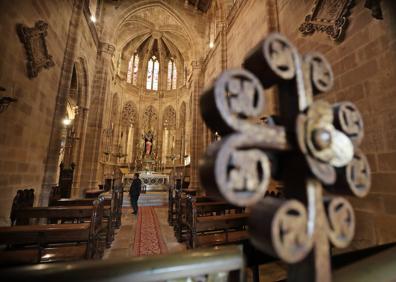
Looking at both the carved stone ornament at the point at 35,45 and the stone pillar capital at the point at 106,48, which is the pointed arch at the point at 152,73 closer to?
the stone pillar capital at the point at 106,48

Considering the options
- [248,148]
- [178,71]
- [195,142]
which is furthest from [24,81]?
[178,71]

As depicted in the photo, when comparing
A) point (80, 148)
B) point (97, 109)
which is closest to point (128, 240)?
point (80, 148)

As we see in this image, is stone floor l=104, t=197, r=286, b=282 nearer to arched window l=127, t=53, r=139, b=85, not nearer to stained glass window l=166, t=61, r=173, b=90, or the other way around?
arched window l=127, t=53, r=139, b=85

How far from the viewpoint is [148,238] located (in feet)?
14.1

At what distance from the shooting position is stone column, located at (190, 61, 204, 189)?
10844 millimetres

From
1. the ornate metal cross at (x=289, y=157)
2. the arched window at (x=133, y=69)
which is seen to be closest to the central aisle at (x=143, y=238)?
the ornate metal cross at (x=289, y=157)

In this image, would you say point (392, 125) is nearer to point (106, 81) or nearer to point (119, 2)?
point (106, 81)

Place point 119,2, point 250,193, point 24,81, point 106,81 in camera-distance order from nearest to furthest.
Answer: point 250,193 → point 24,81 → point 106,81 → point 119,2

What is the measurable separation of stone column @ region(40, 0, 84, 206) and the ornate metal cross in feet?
A: 20.0

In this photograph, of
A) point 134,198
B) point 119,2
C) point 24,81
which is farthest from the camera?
point 119,2

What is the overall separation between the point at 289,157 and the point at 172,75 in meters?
18.5

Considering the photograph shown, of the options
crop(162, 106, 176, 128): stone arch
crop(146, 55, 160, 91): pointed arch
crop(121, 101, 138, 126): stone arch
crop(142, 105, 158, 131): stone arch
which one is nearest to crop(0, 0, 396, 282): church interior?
crop(121, 101, 138, 126): stone arch

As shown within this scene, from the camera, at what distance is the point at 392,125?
244cm

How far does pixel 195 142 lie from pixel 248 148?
34.6ft
